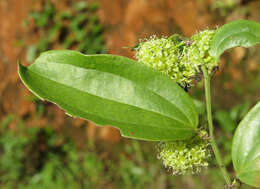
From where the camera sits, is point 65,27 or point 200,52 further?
point 65,27

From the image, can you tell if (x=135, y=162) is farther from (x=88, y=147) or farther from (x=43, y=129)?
(x=43, y=129)

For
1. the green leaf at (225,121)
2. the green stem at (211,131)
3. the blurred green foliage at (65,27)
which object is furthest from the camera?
the blurred green foliage at (65,27)

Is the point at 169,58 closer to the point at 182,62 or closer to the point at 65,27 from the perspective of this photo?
the point at 182,62

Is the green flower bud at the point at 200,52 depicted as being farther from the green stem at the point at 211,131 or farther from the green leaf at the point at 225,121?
the green leaf at the point at 225,121

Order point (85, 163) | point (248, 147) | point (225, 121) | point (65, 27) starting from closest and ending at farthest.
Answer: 1. point (248, 147)
2. point (225, 121)
3. point (85, 163)
4. point (65, 27)

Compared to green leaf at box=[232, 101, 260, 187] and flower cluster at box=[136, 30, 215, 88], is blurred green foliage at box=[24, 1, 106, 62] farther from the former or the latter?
green leaf at box=[232, 101, 260, 187]

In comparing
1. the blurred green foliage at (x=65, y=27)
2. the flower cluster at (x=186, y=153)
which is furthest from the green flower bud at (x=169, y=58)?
the blurred green foliage at (x=65, y=27)

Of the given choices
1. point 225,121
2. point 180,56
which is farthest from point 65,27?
point 180,56
